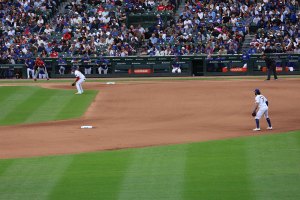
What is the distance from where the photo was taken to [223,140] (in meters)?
25.4

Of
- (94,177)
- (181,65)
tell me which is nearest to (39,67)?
(181,65)

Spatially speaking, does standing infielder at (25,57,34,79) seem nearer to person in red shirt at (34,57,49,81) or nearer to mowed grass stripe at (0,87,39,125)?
person in red shirt at (34,57,49,81)

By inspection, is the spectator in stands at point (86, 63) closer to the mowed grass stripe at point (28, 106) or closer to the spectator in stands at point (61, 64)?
the spectator in stands at point (61, 64)

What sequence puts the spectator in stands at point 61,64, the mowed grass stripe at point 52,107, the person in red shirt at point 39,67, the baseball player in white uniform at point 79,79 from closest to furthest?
the mowed grass stripe at point 52,107 < the baseball player in white uniform at point 79,79 < the person in red shirt at point 39,67 < the spectator in stands at point 61,64

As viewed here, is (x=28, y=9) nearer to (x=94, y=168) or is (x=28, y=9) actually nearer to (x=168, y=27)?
(x=168, y=27)

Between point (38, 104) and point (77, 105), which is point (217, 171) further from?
point (38, 104)

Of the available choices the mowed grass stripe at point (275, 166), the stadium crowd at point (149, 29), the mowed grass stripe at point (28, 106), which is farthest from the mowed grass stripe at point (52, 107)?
the mowed grass stripe at point (275, 166)

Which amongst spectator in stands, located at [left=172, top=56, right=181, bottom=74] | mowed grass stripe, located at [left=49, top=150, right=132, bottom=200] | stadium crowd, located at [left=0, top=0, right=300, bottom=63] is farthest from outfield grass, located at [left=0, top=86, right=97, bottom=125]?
mowed grass stripe, located at [left=49, top=150, right=132, bottom=200]

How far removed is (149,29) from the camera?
51.8m

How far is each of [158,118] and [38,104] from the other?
7.48 meters

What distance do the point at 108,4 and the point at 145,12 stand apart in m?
2.48

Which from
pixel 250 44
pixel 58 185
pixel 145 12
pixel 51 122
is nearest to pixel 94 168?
pixel 58 185

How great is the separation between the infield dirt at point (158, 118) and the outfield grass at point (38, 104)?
788mm

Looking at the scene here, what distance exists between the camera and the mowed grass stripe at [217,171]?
18.0 metres
